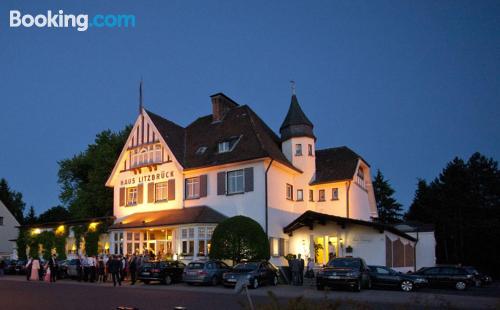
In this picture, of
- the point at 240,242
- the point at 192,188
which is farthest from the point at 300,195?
the point at 240,242

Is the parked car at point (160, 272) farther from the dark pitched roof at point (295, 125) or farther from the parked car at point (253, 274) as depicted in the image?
the dark pitched roof at point (295, 125)

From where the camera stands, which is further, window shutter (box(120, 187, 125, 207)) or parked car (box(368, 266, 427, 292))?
window shutter (box(120, 187, 125, 207))

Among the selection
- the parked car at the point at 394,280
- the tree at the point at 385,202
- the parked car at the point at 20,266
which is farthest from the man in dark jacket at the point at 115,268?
the tree at the point at 385,202

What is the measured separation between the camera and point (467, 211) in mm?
55969

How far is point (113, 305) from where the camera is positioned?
1553 centimetres

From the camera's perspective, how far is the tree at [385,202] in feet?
233

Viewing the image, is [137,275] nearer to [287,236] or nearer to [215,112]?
[287,236]

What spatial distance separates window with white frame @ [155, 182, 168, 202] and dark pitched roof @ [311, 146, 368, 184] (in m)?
10.6

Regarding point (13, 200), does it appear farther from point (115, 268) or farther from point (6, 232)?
point (115, 268)

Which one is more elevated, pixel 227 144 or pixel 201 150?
pixel 227 144

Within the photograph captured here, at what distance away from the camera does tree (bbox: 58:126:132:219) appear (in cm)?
4862

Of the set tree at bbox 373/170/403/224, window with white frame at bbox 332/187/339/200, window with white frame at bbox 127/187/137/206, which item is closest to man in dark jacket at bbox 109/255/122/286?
window with white frame at bbox 127/187/137/206

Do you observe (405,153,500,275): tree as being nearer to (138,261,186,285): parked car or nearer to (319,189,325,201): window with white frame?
(319,189,325,201): window with white frame

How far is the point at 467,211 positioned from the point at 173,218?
121 feet
